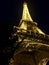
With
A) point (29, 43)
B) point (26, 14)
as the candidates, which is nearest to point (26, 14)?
point (26, 14)

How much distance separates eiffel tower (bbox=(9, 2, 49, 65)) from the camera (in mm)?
13320

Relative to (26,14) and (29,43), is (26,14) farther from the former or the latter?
(29,43)

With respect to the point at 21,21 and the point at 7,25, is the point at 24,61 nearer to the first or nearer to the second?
the point at 21,21

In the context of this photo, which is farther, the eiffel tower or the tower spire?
the tower spire

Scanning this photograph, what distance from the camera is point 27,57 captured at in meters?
16.6

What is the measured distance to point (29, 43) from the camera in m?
13.8

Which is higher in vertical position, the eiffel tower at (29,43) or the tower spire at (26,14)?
the tower spire at (26,14)

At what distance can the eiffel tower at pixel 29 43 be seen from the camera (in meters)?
13.3

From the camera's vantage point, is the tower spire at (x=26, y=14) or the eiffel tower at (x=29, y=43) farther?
the tower spire at (x=26, y=14)

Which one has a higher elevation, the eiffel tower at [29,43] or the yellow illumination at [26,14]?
the yellow illumination at [26,14]

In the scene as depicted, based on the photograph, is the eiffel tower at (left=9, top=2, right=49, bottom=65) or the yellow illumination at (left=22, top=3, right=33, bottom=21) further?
the yellow illumination at (left=22, top=3, right=33, bottom=21)

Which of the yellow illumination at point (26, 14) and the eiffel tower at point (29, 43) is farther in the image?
the yellow illumination at point (26, 14)

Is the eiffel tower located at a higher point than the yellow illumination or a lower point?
lower

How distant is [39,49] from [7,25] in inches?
112
